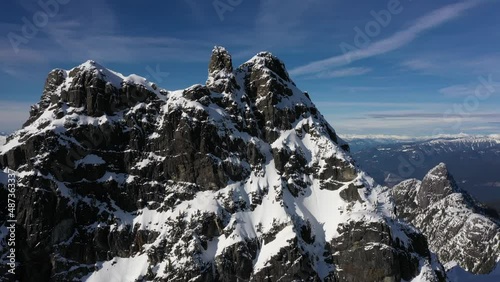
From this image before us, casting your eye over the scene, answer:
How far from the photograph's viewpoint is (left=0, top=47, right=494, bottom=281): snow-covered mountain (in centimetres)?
12075

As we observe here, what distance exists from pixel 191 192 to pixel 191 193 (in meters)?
0.37

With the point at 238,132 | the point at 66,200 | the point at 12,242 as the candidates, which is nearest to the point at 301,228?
the point at 238,132

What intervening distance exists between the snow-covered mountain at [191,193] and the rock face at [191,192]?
0.39 m

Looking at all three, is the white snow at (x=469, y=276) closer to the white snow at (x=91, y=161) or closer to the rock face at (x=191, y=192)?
the rock face at (x=191, y=192)

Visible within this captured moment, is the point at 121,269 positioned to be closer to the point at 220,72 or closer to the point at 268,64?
the point at 220,72

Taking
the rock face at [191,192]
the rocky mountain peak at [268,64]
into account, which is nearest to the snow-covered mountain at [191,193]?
the rock face at [191,192]

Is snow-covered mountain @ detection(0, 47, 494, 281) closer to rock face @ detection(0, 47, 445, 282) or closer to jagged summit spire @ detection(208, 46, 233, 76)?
rock face @ detection(0, 47, 445, 282)

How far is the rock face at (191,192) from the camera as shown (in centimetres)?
12081

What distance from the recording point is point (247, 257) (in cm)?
12244

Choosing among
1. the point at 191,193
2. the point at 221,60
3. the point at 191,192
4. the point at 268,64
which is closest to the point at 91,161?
the point at 191,192

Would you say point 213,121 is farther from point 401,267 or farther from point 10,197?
point 401,267

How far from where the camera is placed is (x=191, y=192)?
135500 mm

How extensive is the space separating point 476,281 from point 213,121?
13001 cm

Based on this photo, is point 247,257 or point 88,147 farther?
point 88,147
